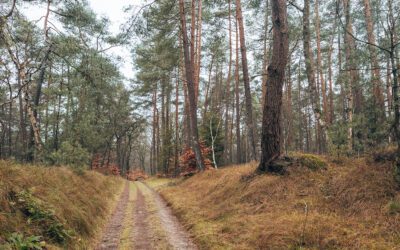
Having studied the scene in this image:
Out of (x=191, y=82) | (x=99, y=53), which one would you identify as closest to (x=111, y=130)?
(x=191, y=82)

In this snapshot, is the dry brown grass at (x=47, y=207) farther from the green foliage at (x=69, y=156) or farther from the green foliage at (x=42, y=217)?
the green foliage at (x=69, y=156)

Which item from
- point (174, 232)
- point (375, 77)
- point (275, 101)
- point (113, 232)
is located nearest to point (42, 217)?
point (113, 232)

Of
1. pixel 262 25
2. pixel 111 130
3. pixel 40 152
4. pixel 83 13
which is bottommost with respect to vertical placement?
pixel 40 152

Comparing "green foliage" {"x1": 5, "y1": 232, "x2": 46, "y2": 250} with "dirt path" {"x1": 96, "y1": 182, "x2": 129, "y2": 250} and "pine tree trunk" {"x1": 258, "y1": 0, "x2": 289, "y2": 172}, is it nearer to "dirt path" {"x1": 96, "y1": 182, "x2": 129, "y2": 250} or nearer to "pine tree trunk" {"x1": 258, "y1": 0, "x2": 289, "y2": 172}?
"dirt path" {"x1": 96, "y1": 182, "x2": 129, "y2": 250}

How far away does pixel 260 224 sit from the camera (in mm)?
5684

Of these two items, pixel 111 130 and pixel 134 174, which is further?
pixel 134 174

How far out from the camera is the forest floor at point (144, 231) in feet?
19.6

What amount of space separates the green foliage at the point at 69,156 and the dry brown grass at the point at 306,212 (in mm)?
6238

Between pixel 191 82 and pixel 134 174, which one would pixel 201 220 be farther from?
pixel 134 174

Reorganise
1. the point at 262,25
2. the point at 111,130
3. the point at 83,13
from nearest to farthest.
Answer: the point at 83,13
the point at 262,25
the point at 111,130

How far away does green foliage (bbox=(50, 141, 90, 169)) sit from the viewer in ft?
39.9

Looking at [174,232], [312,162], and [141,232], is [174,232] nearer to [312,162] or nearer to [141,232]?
Result: [141,232]

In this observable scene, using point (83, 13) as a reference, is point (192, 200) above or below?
below

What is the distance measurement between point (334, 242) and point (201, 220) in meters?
3.72
